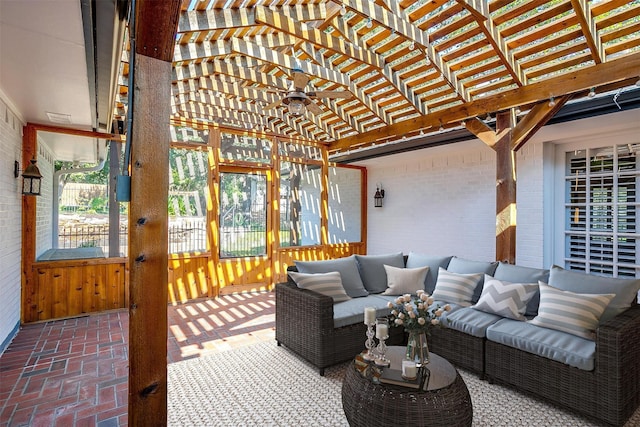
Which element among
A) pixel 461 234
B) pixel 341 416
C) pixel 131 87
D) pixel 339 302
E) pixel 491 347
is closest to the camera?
pixel 131 87

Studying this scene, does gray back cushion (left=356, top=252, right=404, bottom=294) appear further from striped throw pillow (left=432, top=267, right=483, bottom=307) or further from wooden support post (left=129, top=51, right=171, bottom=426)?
A: wooden support post (left=129, top=51, right=171, bottom=426)

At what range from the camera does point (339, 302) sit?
3.57m

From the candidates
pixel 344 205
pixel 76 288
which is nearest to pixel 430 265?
pixel 344 205

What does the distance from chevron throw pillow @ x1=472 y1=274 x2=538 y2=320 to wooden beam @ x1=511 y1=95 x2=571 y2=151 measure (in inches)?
71.5

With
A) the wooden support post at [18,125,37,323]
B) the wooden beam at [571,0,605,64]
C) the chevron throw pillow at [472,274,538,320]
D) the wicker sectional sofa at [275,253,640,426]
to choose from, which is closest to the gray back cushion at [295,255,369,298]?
the wicker sectional sofa at [275,253,640,426]

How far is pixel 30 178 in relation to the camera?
3.96 metres

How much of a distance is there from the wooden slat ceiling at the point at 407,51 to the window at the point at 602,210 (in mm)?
1343

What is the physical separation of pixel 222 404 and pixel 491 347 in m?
2.16

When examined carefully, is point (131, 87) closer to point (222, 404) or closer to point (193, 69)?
point (222, 404)

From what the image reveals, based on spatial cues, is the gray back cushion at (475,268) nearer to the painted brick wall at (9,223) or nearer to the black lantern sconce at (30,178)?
the painted brick wall at (9,223)

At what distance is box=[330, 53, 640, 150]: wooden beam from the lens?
3182 millimetres

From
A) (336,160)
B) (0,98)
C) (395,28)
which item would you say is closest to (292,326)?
(395,28)

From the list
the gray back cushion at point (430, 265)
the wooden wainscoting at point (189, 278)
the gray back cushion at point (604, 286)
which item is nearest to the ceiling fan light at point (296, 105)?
the gray back cushion at point (430, 265)

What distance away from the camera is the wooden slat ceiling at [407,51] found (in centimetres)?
315
